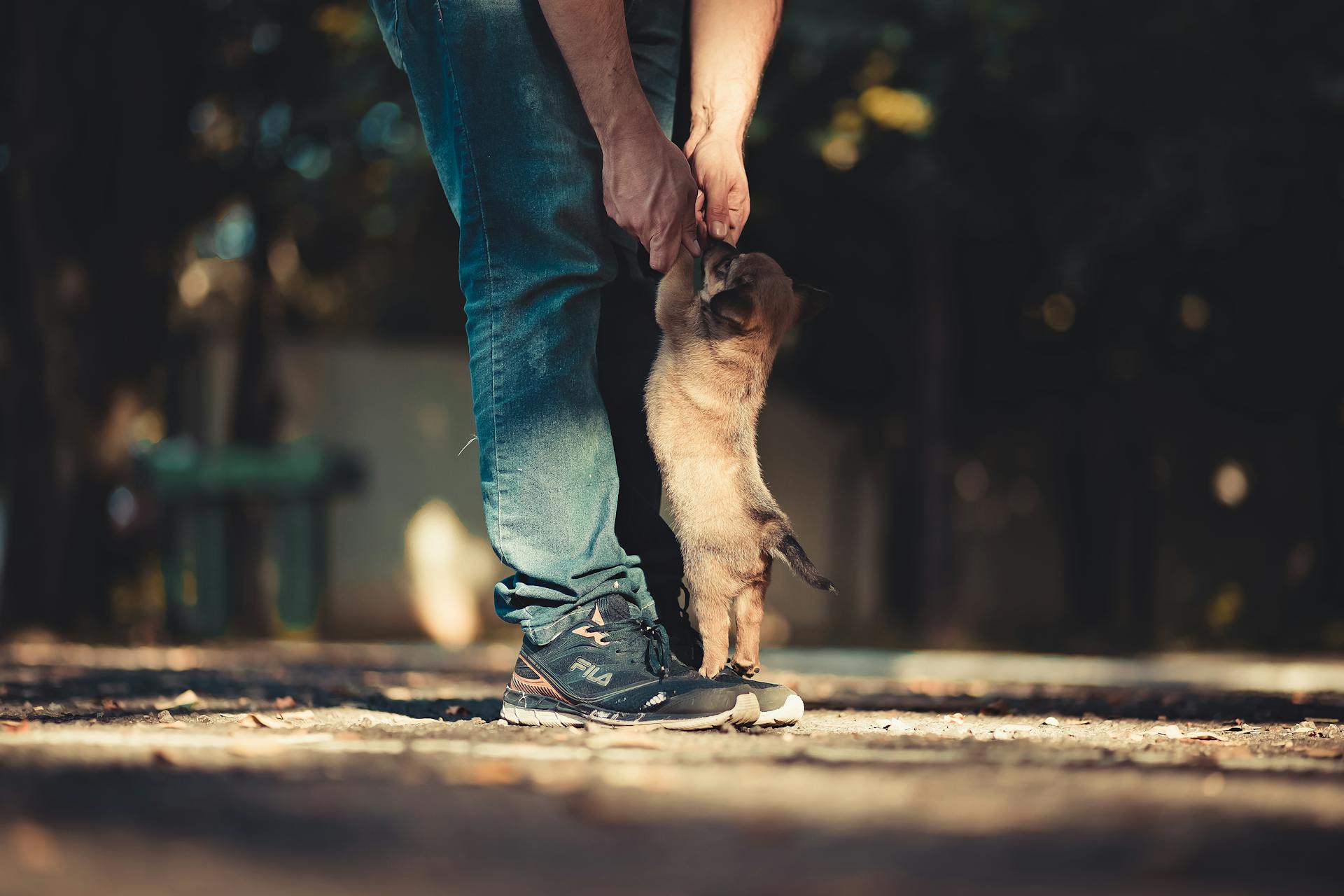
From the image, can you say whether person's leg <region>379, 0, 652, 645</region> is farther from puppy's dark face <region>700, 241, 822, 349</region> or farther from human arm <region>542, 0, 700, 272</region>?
puppy's dark face <region>700, 241, 822, 349</region>

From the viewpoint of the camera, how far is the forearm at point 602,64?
3.14 metres

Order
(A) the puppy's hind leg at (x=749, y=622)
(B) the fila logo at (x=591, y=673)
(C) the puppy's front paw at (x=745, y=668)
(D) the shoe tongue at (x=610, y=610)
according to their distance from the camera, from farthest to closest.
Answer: (C) the puppy's front paw at (x=745, y=668) < (A) the puppy's hind leg at (x=749, y=622) < (D) the shoe tongue at (x=610, y=610) < (B) the fila logo at (x=591, y=673)

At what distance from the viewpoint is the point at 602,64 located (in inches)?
125

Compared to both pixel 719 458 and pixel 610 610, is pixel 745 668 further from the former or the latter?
pixel 610 610

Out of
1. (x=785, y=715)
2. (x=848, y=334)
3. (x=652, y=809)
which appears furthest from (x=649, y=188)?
(x=848, y=334)

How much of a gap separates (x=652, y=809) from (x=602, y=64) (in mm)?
1852

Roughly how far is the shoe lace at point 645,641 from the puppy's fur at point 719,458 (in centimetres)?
51

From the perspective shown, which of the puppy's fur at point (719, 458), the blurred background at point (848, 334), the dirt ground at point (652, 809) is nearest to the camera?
the dirt ground at point (652, 809)

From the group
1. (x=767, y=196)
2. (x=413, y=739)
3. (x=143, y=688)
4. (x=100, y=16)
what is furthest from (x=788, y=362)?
(x=413, y=739)

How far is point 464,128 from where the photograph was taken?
3225 millimetres

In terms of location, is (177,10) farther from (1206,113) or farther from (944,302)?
(1206,113)

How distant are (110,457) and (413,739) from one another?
34.0 ft

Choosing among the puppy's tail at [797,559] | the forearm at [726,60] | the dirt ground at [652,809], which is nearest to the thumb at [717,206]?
the forearm at [726,60]

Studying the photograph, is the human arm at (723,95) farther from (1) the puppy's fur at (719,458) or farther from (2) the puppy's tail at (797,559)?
(2) the puppy's tail at (797,559)
